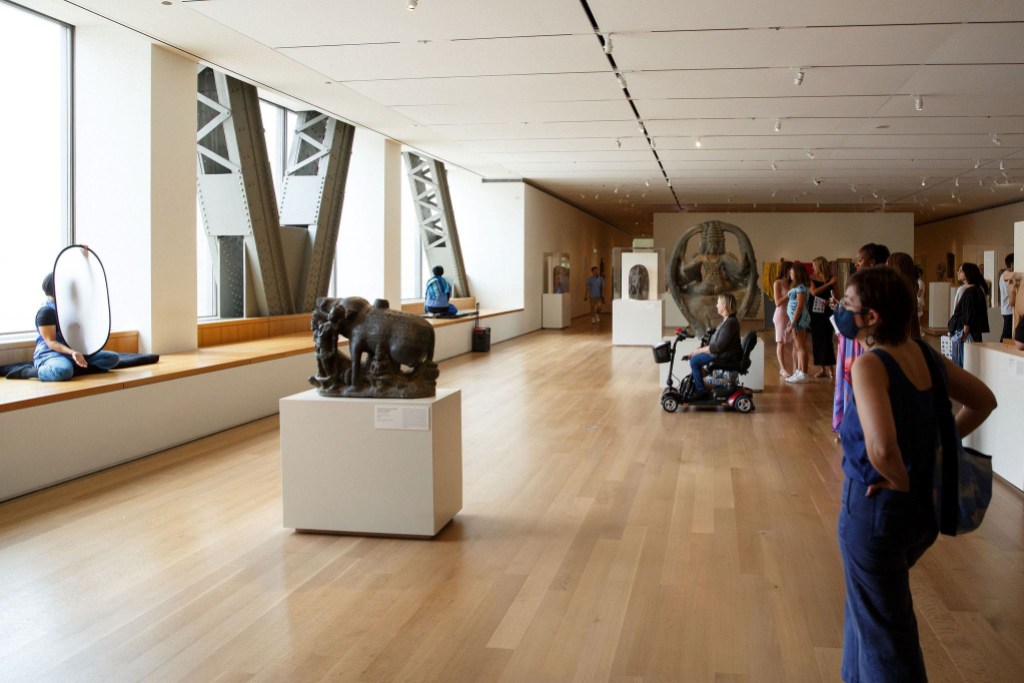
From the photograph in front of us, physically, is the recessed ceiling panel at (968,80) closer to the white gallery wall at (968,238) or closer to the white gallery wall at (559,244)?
the white gallery wall at (968,238)

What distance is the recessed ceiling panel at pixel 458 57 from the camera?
8305 millimetres

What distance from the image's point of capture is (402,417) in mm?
4984

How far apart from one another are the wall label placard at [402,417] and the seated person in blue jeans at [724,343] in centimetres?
509

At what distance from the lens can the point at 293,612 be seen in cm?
395

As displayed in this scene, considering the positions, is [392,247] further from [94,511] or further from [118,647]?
[118,647]

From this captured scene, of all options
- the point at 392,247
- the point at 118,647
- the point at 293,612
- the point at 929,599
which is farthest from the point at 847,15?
the point at 392,247

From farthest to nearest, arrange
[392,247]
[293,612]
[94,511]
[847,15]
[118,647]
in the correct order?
[392,247], [847,15], [94,511], [293,612], [118,647]

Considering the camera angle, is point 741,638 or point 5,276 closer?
point 741,638

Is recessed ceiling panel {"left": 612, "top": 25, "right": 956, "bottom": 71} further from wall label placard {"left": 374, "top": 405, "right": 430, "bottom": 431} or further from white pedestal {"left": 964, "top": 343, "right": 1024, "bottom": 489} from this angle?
wall label placard {"left": 374, "top": 405, "right": 430, "bottom": 431}

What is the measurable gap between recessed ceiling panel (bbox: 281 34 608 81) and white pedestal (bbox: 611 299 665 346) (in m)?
9.75

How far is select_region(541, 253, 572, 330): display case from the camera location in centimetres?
2380

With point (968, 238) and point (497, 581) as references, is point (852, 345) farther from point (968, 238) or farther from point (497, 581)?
point (968, 238)

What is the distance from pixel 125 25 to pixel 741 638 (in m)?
7.39

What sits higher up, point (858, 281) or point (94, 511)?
point (858, 281)
